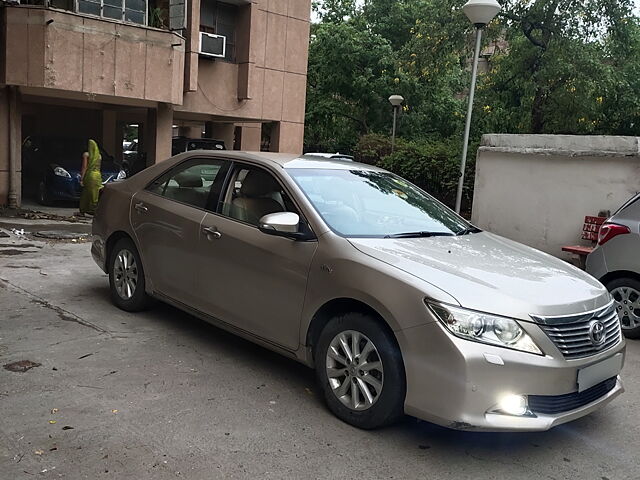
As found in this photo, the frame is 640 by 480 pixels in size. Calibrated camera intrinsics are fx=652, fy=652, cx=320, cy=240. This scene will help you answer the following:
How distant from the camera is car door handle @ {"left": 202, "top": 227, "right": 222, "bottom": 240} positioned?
16.3ft

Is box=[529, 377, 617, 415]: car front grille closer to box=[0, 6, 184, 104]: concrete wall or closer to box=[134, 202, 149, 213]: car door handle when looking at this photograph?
box=[134, 202, 149, 213]: car door handle

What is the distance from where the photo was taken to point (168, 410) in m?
4.03

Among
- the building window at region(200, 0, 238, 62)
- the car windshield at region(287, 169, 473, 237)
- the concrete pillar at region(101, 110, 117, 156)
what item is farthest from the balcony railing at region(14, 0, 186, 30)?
the car windshield at region(287, 169, 473, 237)

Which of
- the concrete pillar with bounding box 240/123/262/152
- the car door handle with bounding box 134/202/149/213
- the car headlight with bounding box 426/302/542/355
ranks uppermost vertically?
the concrete pillar with bounding box 240/123/262/152

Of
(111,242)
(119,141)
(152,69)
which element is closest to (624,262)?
(111,242)

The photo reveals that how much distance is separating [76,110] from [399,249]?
2074 centimetres

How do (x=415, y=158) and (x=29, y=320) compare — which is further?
(x=415, y=158)

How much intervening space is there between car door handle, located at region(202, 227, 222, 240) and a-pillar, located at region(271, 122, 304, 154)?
14642 millimetres

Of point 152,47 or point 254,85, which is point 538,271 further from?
point 254,85

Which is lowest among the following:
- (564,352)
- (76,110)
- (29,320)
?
(29,320)

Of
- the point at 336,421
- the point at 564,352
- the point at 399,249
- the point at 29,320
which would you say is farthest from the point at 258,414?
the point at 29,320

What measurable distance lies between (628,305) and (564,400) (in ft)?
11.1

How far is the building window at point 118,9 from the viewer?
549 inches

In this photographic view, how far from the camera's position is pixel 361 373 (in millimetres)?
3877
